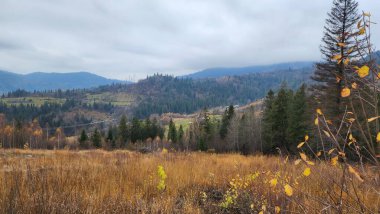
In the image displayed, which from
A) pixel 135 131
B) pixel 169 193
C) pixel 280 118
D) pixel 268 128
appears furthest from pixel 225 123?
pixel 169 193

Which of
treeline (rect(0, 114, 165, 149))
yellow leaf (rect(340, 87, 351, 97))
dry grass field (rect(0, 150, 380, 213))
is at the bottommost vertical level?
treeline (rect(0, 114, 165, 149))

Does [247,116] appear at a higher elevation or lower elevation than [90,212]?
lower

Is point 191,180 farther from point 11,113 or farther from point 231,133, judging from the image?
point 11,113

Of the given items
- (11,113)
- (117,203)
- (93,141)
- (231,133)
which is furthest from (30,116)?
(117,203)

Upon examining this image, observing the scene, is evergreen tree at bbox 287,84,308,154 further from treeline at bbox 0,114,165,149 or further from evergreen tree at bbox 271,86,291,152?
treeline at bbox 0,114,165,149

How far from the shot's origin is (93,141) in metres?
71.8

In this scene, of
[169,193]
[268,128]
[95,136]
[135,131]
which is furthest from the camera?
[135,131]

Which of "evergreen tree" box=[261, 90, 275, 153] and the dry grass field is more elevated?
the dry grass field

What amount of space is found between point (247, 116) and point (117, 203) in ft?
186

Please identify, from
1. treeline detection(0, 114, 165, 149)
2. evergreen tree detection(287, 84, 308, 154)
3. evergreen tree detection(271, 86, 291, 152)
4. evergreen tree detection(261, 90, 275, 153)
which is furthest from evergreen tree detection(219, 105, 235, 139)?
evergreen tree detection(287, 84, 308, 154)

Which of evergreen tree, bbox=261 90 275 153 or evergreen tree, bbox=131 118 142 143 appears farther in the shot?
evergreen tree, bbox=131 118 142 143

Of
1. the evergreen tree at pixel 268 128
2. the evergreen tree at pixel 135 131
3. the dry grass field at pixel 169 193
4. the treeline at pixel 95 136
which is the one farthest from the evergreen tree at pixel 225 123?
the dry grass field at pixel 169 193

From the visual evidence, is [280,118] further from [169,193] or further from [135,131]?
[135,131]

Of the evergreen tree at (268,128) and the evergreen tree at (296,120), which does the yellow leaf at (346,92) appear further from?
the evergreen tree at (268,128)
